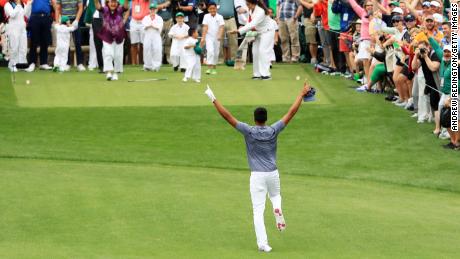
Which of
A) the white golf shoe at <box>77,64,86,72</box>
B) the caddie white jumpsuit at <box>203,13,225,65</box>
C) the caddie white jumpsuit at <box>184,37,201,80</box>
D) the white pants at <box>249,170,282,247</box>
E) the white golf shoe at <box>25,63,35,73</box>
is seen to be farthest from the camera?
the white golf shoe at <box>77,64,86,72</box>

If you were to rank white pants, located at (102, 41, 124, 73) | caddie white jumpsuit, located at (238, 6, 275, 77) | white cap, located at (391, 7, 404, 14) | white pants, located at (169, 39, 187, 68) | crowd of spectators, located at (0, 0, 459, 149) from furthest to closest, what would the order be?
white pants, located at (169, 39, 187, 68)
white pants, located at (102, 41, 124, 73)
caddie white jumpsuit, located at (238, 6, 275, 77)
white cap, located at (391, 7, 404, 14)
crowd of spectators, located at (0, 0, 459, 149)

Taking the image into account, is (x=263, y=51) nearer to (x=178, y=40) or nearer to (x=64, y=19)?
(x=178, y=40)

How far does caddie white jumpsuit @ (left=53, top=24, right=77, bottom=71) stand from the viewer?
35656 mm

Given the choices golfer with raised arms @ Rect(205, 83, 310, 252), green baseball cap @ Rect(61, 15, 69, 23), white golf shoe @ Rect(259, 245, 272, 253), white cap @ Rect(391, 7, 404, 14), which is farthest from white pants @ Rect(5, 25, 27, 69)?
white golf shoe @ Rect(259, 245, 272, 253)

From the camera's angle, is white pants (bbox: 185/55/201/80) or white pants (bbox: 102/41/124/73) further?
white pants (bbox: 102/41/124/73)

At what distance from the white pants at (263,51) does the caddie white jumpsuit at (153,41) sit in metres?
4.10

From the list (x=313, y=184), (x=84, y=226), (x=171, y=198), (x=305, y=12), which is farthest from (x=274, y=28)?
(x=84, y=226)

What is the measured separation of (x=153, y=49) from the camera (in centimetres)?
3634

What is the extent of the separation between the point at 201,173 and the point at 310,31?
14263 millimetres

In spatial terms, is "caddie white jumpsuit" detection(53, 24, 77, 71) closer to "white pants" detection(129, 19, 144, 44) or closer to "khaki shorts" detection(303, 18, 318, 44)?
"white pants" detection(129, 19, 144, 44)

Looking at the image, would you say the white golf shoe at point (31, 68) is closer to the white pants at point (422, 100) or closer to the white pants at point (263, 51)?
the white pants at point (263, 51)

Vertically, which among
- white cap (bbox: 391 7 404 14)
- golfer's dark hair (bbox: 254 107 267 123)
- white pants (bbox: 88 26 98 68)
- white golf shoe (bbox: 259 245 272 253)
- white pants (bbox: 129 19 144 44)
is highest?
golfer's dark hair (bbox: 254 107 267 123)

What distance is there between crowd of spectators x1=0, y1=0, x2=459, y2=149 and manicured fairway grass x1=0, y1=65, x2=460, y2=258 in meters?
0.77

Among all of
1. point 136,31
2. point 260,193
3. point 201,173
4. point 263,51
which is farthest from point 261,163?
point 136,31
